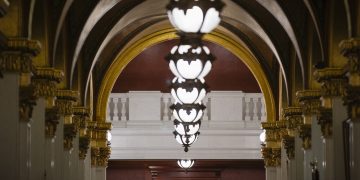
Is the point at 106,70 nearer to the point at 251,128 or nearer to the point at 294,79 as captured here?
the point at 294,79

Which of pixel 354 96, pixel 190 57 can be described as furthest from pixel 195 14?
pixel 354 96

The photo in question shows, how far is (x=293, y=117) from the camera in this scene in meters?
18.7

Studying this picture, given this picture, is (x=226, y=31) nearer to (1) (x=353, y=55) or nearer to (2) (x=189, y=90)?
(2) (x=189, y=90)

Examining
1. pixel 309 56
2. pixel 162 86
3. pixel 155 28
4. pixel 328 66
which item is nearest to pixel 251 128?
pixel 162 86

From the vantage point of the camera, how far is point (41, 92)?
1448 centimetres

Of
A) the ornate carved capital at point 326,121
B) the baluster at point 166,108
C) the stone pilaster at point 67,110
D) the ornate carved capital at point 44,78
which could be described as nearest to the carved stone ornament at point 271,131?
the baluster at point 166,108

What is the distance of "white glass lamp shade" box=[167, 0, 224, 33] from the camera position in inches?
371

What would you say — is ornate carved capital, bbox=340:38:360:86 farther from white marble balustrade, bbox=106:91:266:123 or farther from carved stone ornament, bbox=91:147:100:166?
white marble balustrade, bbox=106:91:266:123

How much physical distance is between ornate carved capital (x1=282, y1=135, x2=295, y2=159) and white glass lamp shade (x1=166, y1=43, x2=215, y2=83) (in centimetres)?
778

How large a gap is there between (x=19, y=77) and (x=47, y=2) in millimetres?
2856

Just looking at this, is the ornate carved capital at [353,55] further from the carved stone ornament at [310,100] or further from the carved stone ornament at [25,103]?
the carved stone ornament at [310,100]

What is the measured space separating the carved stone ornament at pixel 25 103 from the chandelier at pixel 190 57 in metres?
1.85

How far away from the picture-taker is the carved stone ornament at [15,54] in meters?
12.1

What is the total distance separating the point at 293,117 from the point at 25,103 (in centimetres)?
742
